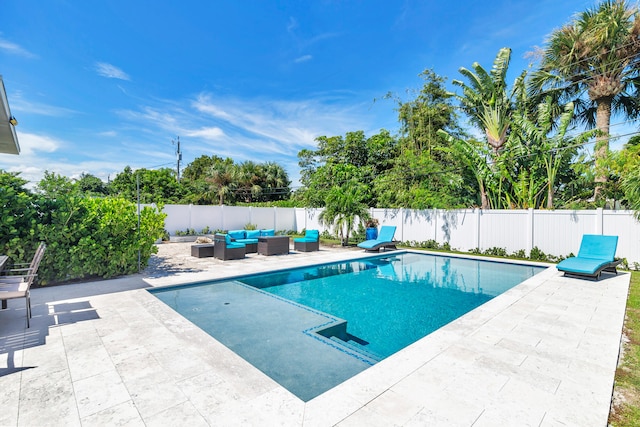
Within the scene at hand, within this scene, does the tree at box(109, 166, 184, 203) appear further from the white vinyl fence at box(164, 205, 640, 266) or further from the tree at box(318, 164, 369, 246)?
the tree at box(318, 164, 369, 246)

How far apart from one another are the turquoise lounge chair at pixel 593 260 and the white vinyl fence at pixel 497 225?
6.49 feet

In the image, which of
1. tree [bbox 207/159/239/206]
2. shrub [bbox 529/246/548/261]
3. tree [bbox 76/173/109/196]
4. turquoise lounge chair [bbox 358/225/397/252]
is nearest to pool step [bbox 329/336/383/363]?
turquoise lounge chair [bbox 358/225/397/252]

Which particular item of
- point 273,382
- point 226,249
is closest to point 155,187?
point 226,249

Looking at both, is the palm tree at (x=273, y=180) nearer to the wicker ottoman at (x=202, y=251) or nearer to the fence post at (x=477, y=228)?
the wicker ottoman at (x=202, y=251)

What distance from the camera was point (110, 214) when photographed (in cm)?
783

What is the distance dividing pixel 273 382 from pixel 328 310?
3119 millimetres

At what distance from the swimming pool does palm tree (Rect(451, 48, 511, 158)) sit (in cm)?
689

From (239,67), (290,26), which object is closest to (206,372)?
(290,26)

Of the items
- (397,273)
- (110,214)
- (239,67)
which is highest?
(239,67)

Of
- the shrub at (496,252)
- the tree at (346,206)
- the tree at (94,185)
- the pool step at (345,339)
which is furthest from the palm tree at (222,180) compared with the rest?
the pool step at (345,339)

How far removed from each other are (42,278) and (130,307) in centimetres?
344

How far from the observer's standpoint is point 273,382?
3.07m

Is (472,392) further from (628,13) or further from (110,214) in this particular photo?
(628,13)

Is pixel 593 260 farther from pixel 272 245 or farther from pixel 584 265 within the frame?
pixel 272 245
